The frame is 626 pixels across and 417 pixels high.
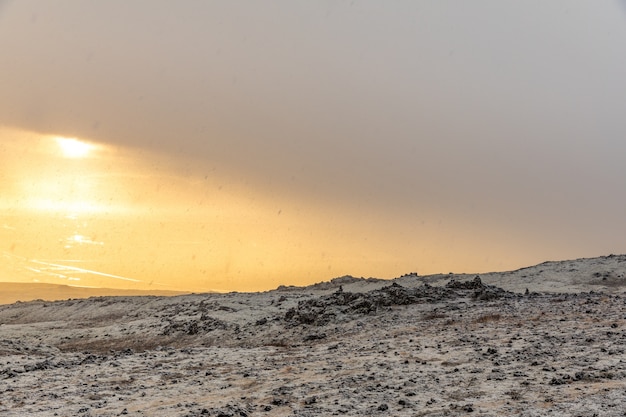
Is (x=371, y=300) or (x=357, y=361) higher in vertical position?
(x=371, y=300)

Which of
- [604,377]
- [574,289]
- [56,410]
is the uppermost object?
[574,289]

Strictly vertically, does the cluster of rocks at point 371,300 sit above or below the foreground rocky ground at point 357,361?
above

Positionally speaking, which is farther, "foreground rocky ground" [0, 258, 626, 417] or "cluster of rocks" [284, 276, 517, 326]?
"cluster of rocks" [284, 276, 517, 326]

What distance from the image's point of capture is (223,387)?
11477 millimetres

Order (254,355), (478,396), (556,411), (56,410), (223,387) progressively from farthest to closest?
(254,355)
(223,387)
(56,410)
(478,396)
(556,411)

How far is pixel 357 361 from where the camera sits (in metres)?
12.5

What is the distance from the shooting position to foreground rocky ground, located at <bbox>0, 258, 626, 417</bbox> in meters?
9.65

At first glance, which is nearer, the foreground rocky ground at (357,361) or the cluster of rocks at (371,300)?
the foreground rocky ground at (357,361)

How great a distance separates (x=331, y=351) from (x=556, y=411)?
6653mm

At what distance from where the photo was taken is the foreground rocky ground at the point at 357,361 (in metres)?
9.65

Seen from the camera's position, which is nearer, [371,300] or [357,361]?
[357,361]

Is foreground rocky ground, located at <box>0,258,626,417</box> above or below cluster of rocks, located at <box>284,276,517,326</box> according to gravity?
below

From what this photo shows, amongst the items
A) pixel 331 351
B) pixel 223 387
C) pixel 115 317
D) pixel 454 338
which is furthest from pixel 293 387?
pixel 115 317

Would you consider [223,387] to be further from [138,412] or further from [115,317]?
[115,317]
